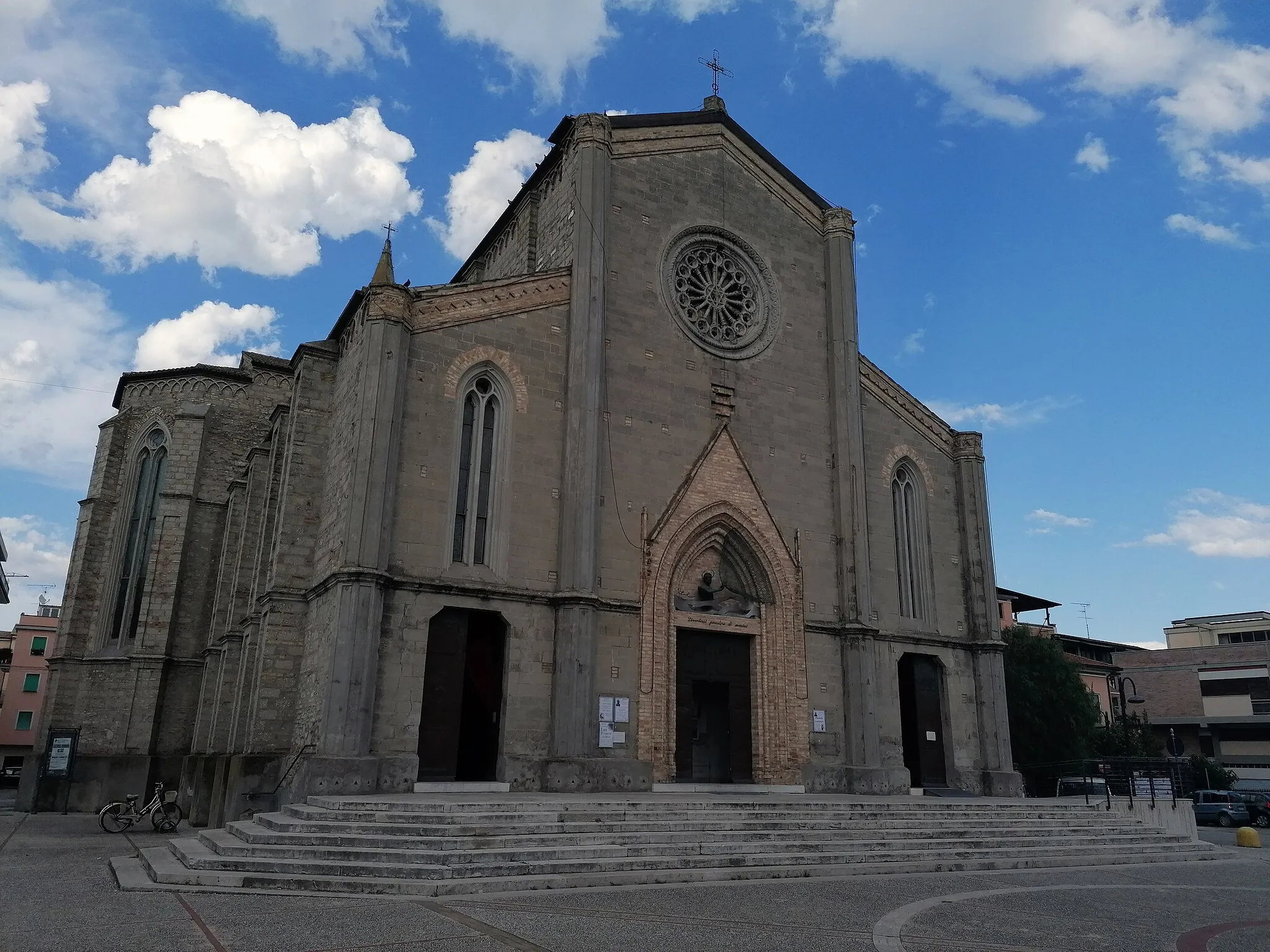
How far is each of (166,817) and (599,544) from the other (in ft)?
38.0

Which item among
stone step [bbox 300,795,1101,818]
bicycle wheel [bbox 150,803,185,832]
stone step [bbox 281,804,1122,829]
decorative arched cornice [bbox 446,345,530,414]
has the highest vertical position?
decorative arched cornice [bbox 446,345,530,414]

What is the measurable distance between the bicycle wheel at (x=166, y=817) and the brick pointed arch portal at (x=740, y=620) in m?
11.2

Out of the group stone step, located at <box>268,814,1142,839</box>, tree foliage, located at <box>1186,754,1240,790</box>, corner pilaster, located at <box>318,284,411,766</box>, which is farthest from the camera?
tree foliage, located at <box>1186,754,1240,790</box>

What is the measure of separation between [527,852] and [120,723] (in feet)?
75.4

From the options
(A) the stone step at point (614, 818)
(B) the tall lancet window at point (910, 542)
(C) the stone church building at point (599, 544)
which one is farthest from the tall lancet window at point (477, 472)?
(B) the tall lancet window at point (910, 542)

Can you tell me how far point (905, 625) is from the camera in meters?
24.6

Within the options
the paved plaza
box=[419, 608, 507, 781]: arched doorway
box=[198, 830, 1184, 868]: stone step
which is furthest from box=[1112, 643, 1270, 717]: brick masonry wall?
the paved plaza

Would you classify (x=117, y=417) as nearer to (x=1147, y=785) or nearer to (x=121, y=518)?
(x=121, y=518)

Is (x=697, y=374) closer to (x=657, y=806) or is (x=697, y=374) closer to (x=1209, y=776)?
(x=657, y=806)

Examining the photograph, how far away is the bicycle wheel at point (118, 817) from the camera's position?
19953mm

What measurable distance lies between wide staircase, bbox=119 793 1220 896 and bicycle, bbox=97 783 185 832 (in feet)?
21.7

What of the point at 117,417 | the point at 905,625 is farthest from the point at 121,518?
the point at 905,625

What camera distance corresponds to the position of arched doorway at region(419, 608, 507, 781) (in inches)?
709

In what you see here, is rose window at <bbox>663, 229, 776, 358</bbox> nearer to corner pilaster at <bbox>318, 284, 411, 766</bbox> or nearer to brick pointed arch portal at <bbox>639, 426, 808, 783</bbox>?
brick pointed arch portal at <bbox>639, 426, 808, 783</bbox>
